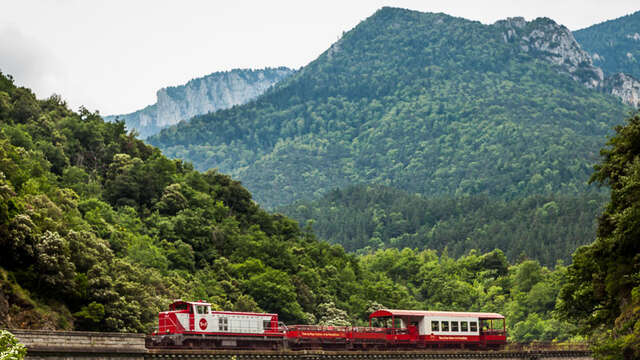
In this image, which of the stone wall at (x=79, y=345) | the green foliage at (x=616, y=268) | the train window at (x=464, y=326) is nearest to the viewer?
the stone wall at (x=79, y=345)

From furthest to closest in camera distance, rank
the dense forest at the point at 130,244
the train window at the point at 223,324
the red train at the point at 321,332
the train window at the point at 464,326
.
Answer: the train window at the point at 464,326 → the dense forest at the point at 130,244 → the train window at the point at 223,324 → the red train at the point at 321,332

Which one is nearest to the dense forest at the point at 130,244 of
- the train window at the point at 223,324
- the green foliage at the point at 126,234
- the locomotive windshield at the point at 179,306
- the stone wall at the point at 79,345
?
the green foliage at the point at 126,234

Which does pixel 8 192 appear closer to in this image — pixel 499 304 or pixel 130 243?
pixel 130 243

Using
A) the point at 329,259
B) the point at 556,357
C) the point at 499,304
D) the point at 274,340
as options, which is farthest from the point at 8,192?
the point at 499,304

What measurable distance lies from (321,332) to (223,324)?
10232 millimetres

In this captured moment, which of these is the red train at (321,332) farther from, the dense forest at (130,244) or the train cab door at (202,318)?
the dense forest at (130,244)

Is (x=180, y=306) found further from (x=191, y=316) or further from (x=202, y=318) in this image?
(x=202, y=318)

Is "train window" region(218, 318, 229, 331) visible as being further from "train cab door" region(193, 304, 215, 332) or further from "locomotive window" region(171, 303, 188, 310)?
"locomotive window" region(171, 303, 188, 310)

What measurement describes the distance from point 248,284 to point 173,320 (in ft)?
151

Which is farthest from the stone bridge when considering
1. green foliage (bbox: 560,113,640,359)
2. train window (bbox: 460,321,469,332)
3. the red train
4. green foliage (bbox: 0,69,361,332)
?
green foliage (bbox: 0,69,361,332)

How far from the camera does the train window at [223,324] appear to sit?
60062mm

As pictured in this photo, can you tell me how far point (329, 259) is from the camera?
450 feet

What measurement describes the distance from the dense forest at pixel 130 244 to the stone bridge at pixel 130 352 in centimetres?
1276

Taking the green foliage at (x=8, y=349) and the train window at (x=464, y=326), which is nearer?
the green foliage at (x=8, y=349)
